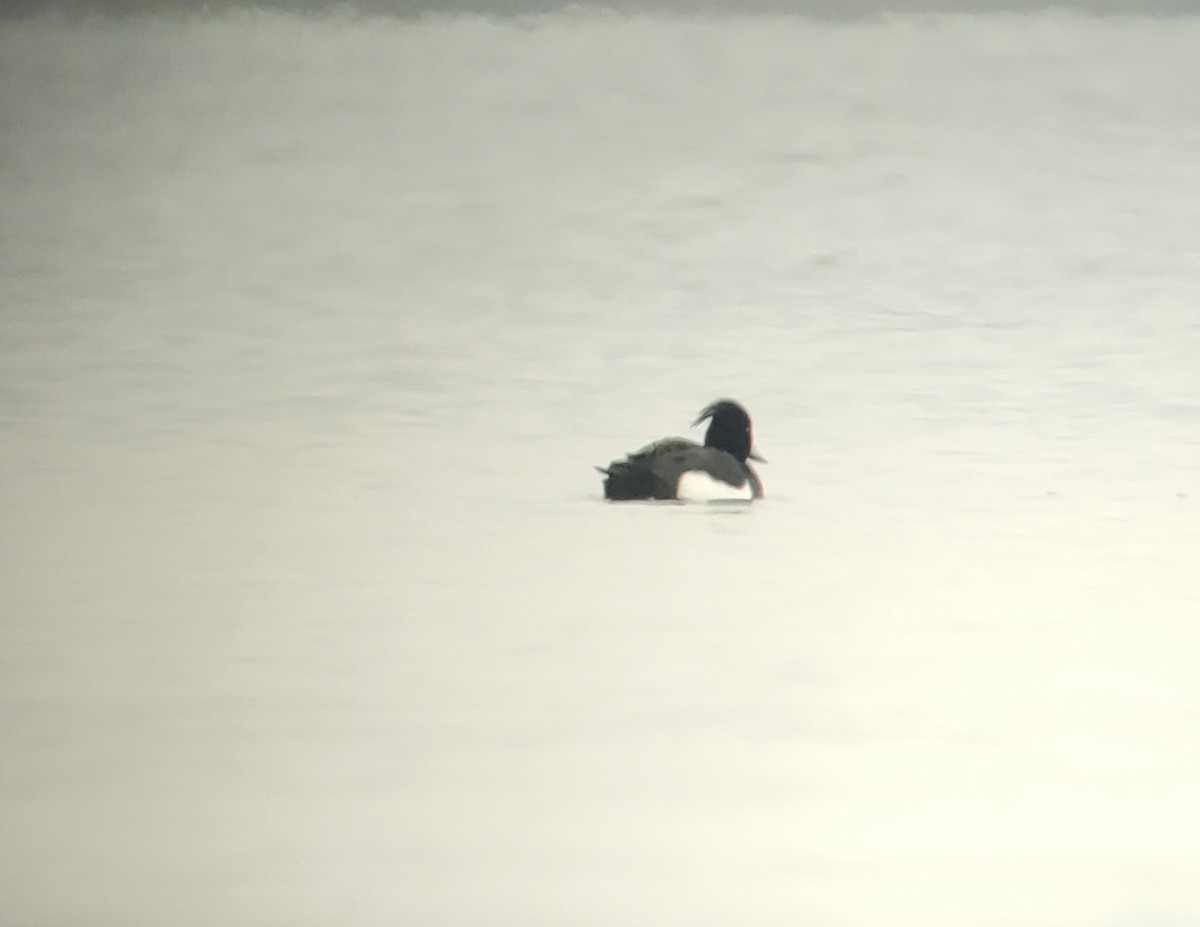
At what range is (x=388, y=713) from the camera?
224cm

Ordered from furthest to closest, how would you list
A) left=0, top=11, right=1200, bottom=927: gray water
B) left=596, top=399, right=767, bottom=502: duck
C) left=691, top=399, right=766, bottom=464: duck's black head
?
1. left=691, top=399, right=766, bottom=464: duck's black head
2. left=596, top=399, right=767, bottom=502: duck
3. left=0, top=11, right=1200, bottom=927: gray water

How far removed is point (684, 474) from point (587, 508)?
0.65 ft

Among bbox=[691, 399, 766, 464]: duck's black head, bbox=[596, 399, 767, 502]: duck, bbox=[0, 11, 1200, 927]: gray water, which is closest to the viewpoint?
bbox=[0, 11, 1200, 927]: gray water

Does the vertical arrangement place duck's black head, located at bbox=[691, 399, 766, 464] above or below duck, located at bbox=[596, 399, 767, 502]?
above

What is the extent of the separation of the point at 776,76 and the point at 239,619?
140 inches

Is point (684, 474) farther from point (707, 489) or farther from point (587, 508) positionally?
point (587, 508)

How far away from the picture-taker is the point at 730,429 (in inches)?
123

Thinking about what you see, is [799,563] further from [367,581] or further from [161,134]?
[161,134]

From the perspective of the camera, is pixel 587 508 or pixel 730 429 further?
pixel 730 429

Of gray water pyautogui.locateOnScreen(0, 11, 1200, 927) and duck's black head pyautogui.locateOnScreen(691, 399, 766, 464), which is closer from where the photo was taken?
gray water pyautogui.locateOnScreen(0, 11, 1200, 927)

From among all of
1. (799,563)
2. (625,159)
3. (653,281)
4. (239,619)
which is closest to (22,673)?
(239,619)

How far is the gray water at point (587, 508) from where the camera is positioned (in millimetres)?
2037

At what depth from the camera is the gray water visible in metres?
2.04

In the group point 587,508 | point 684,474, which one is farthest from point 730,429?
point 587,508
